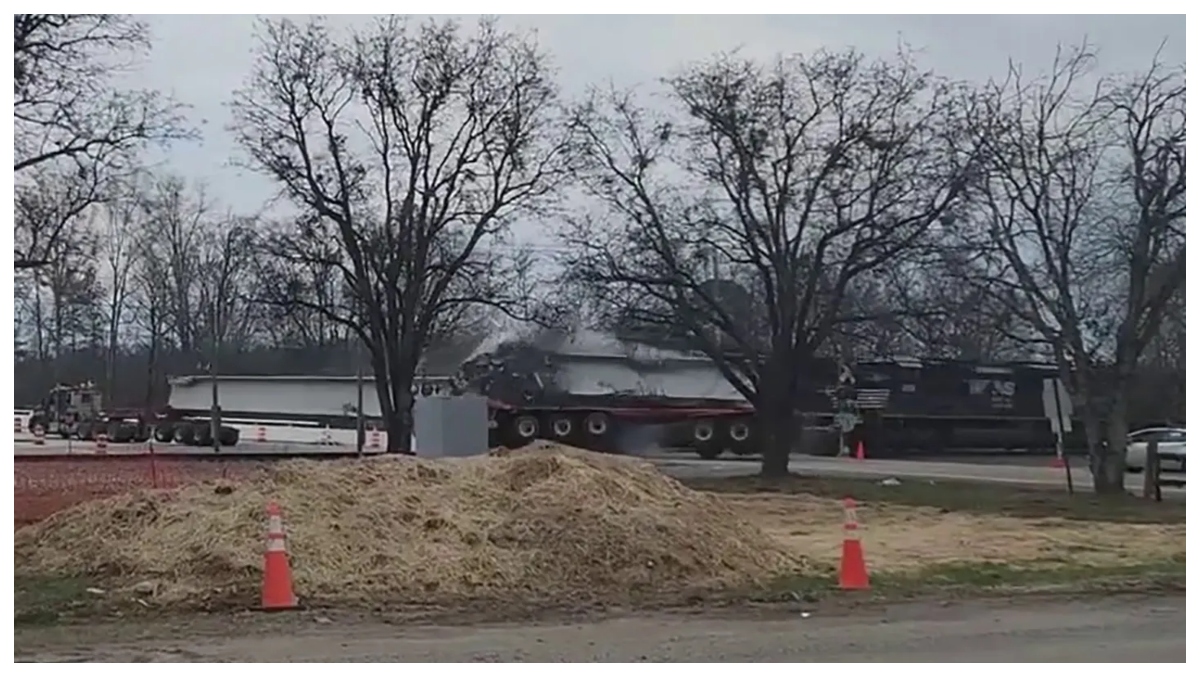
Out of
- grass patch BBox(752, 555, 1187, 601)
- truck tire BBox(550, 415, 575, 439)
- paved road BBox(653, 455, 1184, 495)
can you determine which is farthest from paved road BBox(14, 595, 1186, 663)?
truck tire BBox(550, 415, 575, 439)

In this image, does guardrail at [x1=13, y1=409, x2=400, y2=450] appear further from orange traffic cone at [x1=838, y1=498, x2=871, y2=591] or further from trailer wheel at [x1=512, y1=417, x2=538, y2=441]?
orange traffic cone at [x1=838, y1=498, x2=871, y2=591]

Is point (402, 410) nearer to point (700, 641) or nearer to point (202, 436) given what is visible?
point (202, 436)

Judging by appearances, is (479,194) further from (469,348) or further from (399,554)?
(399,554)

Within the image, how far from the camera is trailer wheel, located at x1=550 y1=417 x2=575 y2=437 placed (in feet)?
144

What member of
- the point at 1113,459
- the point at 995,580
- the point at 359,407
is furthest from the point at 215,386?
the point at 995,580

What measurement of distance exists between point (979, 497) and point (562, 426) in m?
19.1

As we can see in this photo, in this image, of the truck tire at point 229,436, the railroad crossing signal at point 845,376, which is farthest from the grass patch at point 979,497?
the truck tire at point 229,436

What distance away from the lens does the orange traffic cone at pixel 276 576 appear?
1227 centimetres

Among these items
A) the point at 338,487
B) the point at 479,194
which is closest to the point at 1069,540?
the point at 338,487

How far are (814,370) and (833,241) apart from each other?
8685 millimetres

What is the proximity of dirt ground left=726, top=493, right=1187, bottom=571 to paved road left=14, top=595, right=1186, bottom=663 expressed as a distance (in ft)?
12.7

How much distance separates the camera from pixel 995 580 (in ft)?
47.2

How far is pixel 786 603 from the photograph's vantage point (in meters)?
12.7

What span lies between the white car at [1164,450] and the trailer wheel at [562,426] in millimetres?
14149
